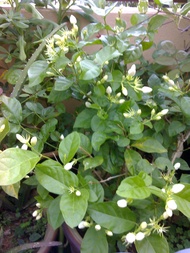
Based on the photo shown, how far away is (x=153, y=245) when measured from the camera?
54cm

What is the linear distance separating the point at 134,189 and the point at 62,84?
29 cm

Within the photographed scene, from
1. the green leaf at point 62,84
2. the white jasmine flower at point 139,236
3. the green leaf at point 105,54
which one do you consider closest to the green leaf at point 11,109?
the green leaf at point 62,84

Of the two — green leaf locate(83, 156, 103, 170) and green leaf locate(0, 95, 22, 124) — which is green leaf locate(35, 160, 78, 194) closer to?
green leaf locate(83, 156, 103, 170)

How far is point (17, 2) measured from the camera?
933mm

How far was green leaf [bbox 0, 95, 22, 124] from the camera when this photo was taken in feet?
2.15

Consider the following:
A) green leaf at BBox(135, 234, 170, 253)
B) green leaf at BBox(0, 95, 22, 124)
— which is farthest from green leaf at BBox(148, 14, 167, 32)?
green leaf at BBox(135, 234, 170, 253)

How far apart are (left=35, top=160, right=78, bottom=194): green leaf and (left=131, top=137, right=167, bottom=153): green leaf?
0.19 metres

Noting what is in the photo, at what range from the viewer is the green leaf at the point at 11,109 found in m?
0.66

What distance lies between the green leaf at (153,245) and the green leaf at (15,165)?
26cm

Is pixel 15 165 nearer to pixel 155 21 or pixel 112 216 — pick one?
pixel 112 216

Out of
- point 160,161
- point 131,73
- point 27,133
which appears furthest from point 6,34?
point 160,161

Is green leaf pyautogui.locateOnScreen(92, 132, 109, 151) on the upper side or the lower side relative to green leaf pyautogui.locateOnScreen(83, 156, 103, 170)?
upper

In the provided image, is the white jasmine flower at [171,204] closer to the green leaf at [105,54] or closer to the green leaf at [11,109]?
the green leaf at [105,54]

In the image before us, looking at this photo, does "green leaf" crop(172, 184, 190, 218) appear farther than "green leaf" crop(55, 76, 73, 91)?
No
